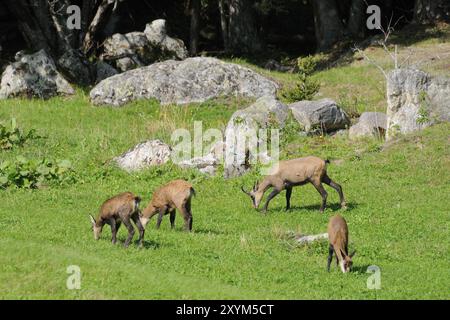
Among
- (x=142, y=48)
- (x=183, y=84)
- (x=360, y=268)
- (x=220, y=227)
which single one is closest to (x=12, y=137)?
(x=183, y=84)

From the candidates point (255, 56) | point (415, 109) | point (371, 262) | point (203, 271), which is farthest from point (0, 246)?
point (255, 56)

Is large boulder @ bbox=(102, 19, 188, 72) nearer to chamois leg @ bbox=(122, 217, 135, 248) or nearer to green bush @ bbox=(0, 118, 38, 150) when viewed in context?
green bush @ bbox=(0, 118, 38, 150)

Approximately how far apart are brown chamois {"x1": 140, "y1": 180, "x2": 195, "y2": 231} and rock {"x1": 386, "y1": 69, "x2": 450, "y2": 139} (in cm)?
1019

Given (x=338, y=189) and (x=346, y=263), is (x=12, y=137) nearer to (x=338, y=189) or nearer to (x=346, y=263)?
(x=338, y=189)

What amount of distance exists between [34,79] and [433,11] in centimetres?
1975

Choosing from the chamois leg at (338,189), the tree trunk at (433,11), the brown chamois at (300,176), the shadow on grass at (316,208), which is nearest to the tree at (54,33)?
the tree trunk at (433,11)

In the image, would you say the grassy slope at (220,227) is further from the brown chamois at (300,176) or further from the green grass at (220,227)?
the brown chamois at (300,176)

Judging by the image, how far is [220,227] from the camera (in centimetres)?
2053

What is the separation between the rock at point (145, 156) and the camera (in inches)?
1053

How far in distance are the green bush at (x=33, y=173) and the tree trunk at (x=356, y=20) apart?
23703 mm

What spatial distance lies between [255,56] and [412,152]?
68.7 feet

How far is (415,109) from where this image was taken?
93.8 feet

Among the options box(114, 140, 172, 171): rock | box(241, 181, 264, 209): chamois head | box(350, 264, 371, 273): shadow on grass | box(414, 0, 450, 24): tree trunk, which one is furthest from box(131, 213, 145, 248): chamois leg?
box(414, 0, 450, 24): tree trunk
